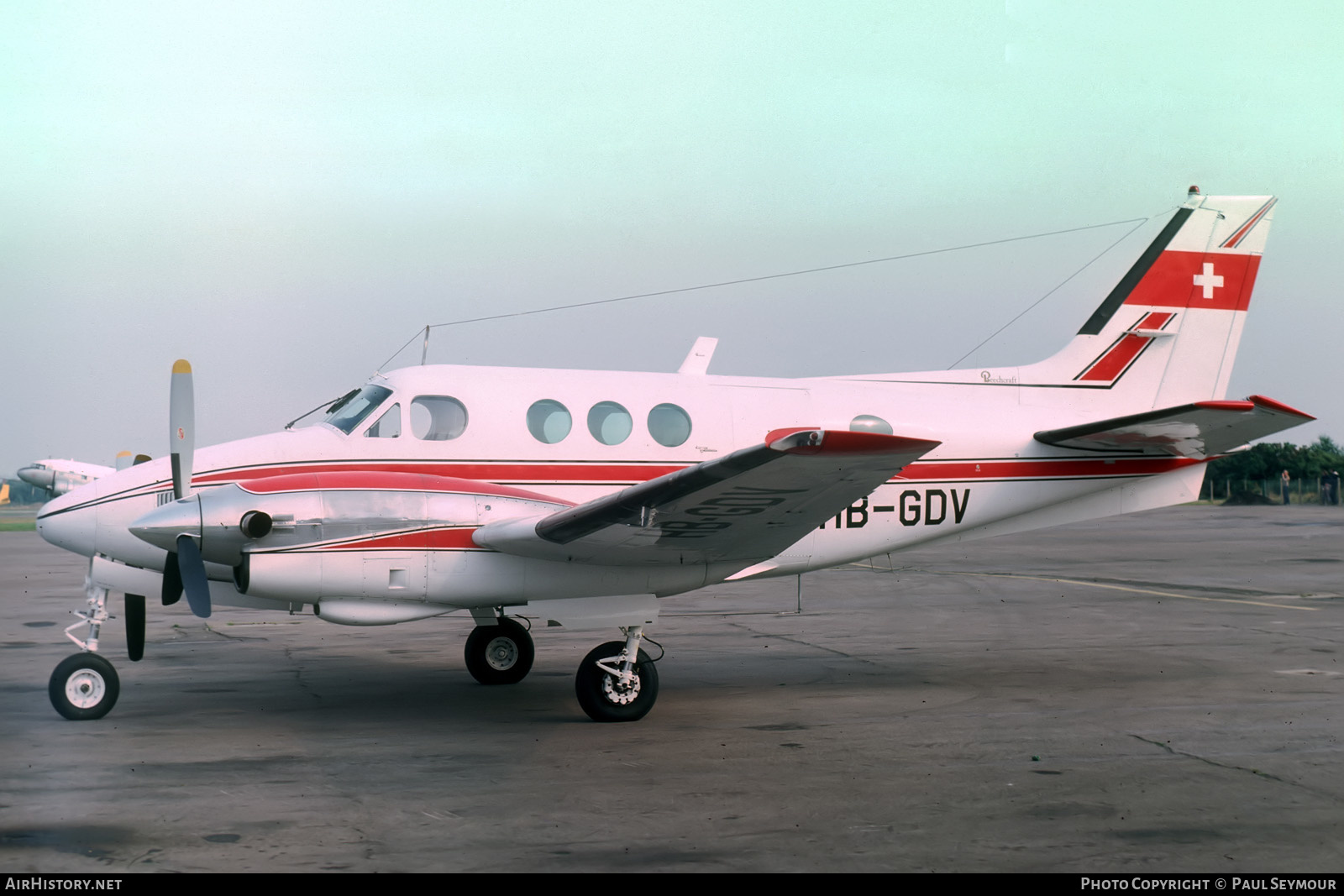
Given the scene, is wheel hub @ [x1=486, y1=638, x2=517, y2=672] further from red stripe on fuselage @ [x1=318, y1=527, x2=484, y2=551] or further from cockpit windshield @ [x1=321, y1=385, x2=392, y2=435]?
cockpit windshield @ [x1=321, y1=385, x2=392, y2=435]

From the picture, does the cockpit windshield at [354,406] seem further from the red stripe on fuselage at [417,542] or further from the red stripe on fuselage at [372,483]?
the red stripe on fuselage at [417,542]

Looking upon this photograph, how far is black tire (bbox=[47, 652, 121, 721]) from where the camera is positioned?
8.71 meters

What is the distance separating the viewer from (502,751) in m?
7.82

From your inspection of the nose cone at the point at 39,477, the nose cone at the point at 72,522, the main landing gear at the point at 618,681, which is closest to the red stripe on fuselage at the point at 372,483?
the nose cone at the point at 72,522

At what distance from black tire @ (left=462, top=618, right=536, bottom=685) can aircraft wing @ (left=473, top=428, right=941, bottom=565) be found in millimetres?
2214

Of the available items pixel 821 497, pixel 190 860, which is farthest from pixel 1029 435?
pixel 190 860

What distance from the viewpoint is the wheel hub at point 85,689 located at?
28.6 feet

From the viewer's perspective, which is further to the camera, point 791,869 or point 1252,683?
point 1252,683

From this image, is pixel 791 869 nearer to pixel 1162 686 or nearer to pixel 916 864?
pixel 916 864

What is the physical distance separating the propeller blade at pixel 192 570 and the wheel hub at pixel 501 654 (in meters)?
3.11

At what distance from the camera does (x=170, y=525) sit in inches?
328

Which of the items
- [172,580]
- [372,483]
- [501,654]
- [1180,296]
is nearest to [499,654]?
[501,654]

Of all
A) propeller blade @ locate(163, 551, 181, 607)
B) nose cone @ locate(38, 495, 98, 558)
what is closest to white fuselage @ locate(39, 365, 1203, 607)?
nose cone @ locate(38, 495, 98, 558)

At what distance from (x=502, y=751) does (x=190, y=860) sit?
9.09 feet
